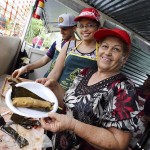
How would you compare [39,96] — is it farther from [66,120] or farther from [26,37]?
[26,37]

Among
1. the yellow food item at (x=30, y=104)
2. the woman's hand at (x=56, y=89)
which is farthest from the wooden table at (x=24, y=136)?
the woman's hand at (x=56, y=89)

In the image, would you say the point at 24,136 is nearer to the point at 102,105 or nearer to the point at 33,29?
the point at 102,105

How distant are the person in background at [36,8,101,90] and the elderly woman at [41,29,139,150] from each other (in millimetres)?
315

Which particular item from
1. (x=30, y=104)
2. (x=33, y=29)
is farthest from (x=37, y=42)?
(x=30, y=104)

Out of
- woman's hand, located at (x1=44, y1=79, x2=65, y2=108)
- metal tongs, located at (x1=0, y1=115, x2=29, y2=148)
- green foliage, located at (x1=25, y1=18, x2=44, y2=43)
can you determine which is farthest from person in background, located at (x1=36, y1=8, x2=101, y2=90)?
green foliage, located at (x1=25, y1=18, x2=44, y2=43)

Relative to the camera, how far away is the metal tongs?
1308 mm

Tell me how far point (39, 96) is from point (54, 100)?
150 millimetres

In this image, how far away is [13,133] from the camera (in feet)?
4.49

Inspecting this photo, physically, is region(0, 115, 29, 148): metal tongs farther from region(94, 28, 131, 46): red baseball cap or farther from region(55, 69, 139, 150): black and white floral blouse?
region(94, 28, 131, 46): red baseball cap

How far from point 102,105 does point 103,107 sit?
15 mm

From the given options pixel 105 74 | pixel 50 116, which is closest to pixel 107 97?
pixel 105 74

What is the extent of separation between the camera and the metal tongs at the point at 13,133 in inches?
51.5

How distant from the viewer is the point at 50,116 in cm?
121

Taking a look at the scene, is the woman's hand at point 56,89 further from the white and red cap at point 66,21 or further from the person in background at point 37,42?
the person in background at point 37,42
